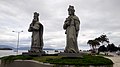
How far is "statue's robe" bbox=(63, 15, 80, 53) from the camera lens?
14.0 m

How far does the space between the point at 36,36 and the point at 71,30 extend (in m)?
3.71

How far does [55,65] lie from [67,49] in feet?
10.1

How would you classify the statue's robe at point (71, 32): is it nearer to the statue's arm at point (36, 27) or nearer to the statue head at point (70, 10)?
the statue head at point (70, 10)

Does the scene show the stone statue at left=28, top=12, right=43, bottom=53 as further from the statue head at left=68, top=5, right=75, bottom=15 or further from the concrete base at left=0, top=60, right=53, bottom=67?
the statue head at left=68, top=5, right=75, bottom=15

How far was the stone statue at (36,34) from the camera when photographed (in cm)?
1655

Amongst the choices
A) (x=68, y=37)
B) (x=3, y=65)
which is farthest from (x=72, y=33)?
(x=3, y=65)

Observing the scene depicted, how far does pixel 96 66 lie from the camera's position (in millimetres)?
11125

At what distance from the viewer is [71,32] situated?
14242 millimetres

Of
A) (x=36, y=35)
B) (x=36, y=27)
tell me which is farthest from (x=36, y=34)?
(x=36, y=27)

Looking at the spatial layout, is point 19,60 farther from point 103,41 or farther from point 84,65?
point 103,41

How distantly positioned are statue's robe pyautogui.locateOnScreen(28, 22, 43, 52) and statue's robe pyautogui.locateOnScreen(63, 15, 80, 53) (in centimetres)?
296

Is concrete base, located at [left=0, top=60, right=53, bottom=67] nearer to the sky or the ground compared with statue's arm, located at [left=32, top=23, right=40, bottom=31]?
nearer to the ground

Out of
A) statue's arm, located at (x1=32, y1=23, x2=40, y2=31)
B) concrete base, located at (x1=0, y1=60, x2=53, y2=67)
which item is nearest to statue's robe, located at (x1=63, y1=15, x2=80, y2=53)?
concrete base, located at (x1=0, y1=60, x2=53, y2=67)

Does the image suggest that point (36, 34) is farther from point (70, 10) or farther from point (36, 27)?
point (70, 10)
